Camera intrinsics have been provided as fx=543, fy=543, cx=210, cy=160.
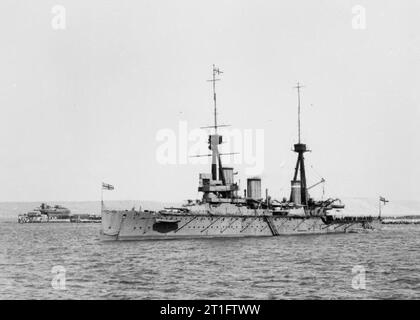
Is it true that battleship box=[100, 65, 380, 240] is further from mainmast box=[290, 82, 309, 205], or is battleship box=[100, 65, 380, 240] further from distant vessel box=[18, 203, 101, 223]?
distant vessel box=[18, 203, 101, 223]

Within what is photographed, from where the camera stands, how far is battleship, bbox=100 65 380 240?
3897cm

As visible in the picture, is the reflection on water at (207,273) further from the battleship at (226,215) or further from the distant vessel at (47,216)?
the distant vessel at (47,216)

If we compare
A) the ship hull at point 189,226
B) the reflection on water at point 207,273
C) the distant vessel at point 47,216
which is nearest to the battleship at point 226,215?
the ship hull at point 189,226

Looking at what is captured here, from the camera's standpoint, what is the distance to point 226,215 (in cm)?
4334

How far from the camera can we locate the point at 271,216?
4831cm

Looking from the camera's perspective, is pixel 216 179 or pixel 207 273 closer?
pixel 207 273

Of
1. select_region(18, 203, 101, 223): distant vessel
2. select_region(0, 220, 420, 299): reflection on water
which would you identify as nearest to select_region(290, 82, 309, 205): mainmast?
select_region(0, 220, 420, 299): reflection on water

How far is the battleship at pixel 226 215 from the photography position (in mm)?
38969

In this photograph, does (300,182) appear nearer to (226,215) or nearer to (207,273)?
(226,215)

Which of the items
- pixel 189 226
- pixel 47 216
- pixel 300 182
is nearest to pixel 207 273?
pixel 189 226

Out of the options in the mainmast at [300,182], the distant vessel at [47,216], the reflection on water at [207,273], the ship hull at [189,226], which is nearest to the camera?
the reflection on water at [207,273]

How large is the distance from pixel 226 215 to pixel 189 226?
3.86 meters

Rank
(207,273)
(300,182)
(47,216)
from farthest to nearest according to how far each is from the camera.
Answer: (47,216) < (300,182) < (207,273)
